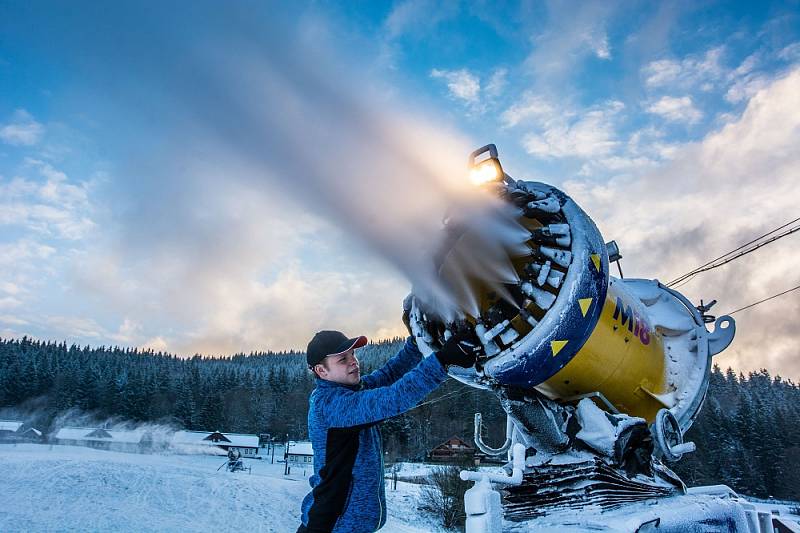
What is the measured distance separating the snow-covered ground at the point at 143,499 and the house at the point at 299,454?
2855 cm

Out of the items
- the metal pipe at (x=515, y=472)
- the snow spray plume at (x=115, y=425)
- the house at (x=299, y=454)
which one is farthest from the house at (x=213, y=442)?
the metal pipe at (x=515, y=472)

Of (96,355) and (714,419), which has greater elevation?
(96,355)

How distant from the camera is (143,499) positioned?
41000 mm

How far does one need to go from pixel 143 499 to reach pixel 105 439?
6204cm

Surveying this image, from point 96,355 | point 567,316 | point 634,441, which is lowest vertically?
point 634,441

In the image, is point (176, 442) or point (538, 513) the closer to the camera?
point (538, 513)

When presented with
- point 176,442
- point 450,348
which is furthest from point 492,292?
point 176,442

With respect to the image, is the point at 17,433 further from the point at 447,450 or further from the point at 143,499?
the point at 447,450

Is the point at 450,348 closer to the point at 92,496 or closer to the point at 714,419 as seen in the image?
the point at 92,496

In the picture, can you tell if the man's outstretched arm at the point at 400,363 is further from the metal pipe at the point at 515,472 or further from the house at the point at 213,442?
the house at the point at 213,442

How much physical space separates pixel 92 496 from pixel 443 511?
2687cm

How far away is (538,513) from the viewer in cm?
479

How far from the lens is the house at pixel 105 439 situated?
91.4 meters

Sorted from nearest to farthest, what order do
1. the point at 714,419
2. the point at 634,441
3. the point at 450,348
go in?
the point at 450,348 < the point at 634,441 < the point at 714,419
